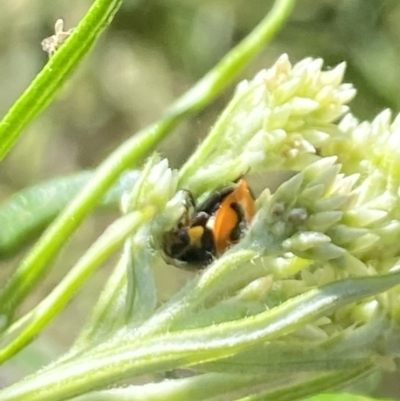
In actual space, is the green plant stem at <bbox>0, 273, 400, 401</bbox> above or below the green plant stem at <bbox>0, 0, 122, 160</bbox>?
below

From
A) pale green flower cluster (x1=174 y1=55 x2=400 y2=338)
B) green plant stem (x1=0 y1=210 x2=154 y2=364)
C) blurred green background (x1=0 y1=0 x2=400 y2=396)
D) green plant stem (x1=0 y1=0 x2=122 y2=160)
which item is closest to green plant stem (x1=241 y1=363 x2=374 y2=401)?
pale green flower cluster (x1=174 y1=55 x2=400 y2=338)

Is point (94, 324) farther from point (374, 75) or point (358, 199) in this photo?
point (374, 75)

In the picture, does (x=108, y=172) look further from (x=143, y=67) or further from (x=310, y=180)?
(x=143, y=67)

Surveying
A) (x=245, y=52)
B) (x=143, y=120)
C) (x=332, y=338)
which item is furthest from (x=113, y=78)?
(x=332, y=338)

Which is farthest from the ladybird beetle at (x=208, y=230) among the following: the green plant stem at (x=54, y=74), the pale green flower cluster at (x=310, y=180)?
the green plant stem at (x=54, y=74)

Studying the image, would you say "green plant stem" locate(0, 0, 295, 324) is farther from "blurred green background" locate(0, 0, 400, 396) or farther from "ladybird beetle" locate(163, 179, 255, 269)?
"blurred green background" locate(0, 0, 400, 396)

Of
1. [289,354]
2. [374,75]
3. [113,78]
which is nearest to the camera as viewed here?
[289,354]

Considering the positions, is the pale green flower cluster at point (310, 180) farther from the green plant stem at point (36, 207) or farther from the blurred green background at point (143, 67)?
the blurred green background at point (143, 67)
